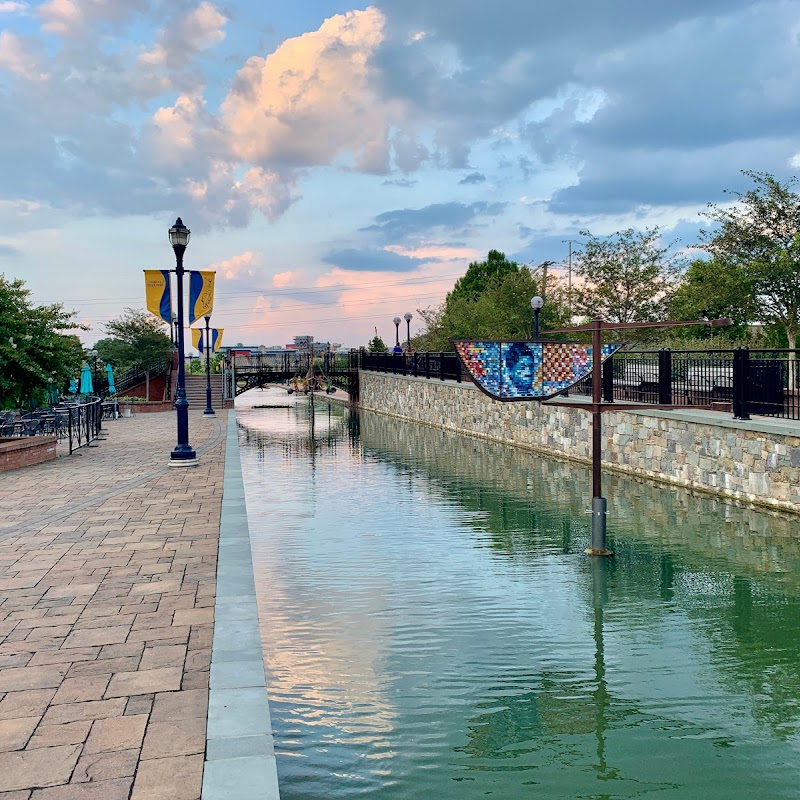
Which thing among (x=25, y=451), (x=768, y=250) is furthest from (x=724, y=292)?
(x=25, y=451)

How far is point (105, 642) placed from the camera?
648 centimetres

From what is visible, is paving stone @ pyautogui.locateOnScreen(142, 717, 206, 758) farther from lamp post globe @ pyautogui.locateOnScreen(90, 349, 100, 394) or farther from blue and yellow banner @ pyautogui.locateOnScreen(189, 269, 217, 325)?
lamp post globe @ pyautogui.locateOnScreen(90, 349, 100, 394)

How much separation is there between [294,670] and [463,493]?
10.4 meters

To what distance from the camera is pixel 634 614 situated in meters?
8.66

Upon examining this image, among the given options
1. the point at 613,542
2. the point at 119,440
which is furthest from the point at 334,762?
the point at 119,440

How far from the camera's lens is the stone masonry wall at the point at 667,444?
13906 millimetres

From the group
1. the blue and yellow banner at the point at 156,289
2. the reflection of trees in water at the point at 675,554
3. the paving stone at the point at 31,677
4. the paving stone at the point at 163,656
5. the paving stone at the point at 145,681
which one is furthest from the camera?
the blue and yellow banner at the point at 156,289

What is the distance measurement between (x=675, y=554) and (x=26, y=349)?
15.0 metres

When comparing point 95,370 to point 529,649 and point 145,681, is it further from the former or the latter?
point 145,681

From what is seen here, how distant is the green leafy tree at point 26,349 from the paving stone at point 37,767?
15466mm

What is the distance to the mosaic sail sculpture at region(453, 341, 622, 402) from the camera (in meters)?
11.5

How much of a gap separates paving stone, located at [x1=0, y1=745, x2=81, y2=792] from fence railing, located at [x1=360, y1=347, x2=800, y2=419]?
330 inches

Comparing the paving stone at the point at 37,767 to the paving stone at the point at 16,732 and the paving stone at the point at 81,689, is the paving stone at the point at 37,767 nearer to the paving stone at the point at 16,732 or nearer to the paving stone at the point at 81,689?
the paving stone at the point at 16,732

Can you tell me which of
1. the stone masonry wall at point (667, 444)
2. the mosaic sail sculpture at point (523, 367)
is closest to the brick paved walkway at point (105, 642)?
the mosaic sail sculpture at point (523, 367)
